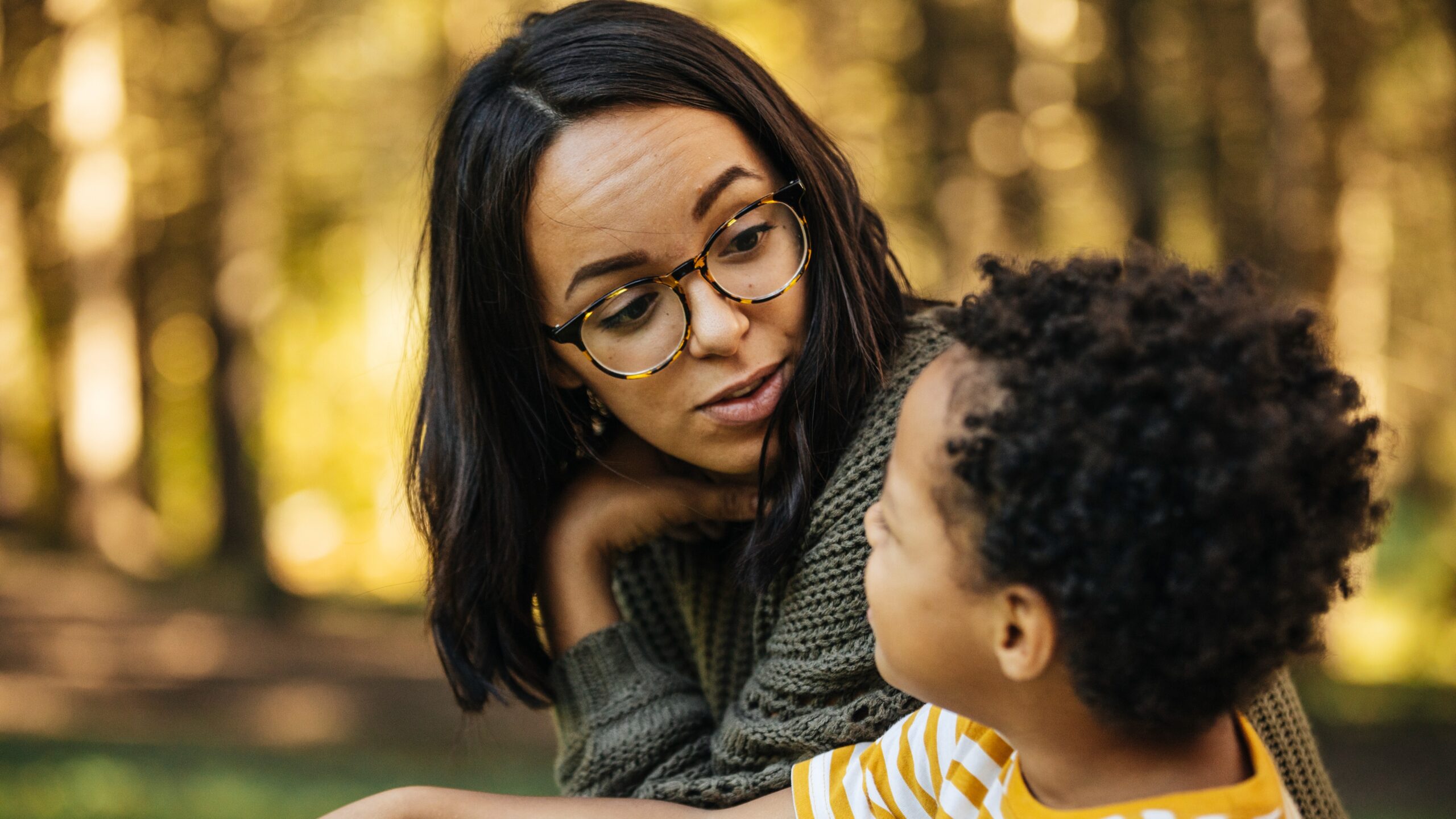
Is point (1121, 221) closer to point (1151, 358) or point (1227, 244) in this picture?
point (1227, 244)

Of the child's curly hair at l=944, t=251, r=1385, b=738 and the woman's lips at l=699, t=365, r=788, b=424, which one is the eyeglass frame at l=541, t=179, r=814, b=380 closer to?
the woman's lips at l=699, t=365, r=788, b=424

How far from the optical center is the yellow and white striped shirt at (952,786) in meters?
1.10

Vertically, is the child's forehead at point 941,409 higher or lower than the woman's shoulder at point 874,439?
lower

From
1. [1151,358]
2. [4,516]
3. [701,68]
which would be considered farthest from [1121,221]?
[4,516]

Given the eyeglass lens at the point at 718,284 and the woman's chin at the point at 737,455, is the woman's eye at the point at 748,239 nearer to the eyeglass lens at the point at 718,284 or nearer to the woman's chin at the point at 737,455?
the eyeglass lens at the point at 718,284

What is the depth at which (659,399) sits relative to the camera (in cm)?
187

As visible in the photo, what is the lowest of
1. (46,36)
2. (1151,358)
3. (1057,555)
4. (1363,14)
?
(1057,555)

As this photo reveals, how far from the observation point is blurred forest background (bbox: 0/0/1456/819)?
16.5ft

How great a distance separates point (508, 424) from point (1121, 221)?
21.0ft

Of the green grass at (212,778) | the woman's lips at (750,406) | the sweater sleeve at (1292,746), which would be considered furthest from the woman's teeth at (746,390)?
the green grass at (212,778)

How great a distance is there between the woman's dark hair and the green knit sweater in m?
0.07

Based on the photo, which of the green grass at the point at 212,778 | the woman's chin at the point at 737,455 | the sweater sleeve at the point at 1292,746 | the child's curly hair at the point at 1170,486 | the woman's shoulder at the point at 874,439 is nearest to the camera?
the child's curly hair at the point at 1170,486

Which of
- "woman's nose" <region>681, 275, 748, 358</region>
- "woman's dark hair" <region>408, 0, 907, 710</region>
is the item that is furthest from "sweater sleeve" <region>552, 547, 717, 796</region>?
"woman's nose" <region>681, 275, 748, 358</region>

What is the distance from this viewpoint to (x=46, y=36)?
7.93 metres
